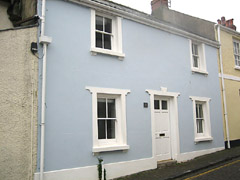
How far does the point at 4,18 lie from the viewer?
885cm

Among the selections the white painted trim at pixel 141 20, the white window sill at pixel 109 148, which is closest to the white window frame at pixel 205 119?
the white painted trim at pixel 141 20

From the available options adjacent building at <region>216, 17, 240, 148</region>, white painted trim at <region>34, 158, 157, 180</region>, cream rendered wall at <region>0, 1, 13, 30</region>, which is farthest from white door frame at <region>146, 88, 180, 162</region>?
cream rendered wall at <region>0, 1, 13, 30</region>

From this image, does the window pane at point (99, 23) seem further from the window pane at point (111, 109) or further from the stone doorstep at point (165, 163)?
the stone doorstep at point (165, 163)

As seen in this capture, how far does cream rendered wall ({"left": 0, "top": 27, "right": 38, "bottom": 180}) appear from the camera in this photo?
620 cm

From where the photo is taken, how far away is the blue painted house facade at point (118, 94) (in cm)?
695

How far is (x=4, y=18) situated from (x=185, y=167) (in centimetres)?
867

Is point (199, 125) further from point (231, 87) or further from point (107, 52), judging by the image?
point (107, 52)

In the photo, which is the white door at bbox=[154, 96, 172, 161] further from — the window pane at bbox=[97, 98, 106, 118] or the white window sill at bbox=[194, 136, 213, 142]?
the window pane at bbox=[97, 98, 106, 118]

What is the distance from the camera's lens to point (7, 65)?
6.62 m

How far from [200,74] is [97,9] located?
6.03 meters

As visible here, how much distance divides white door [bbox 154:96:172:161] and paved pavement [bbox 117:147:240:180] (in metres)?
0.54

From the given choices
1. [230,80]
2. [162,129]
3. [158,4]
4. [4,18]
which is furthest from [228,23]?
[4,18]

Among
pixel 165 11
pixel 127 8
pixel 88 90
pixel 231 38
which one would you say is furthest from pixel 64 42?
pixel 231 38

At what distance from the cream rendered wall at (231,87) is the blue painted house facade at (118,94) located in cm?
160
